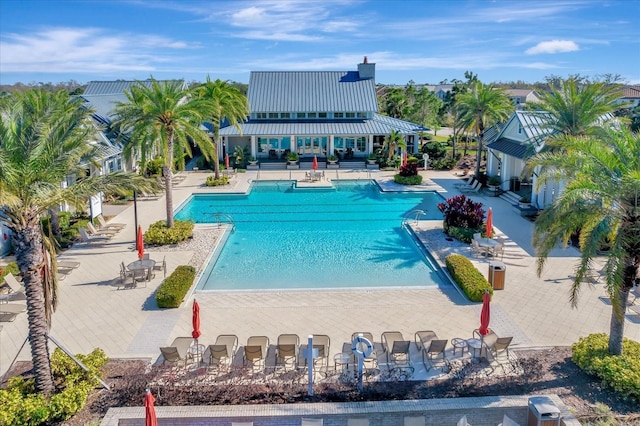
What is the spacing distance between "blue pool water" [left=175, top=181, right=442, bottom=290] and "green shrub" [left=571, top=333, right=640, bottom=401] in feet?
20.2

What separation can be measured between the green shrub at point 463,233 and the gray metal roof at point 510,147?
7159mm

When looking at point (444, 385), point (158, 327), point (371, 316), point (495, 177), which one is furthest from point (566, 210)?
point (495, 177)

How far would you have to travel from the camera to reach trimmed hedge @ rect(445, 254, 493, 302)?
16281 mm

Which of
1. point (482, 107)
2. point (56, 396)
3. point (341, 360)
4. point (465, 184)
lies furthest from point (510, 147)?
point (56, 396)

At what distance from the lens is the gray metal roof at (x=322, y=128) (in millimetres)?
42594

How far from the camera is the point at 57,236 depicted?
73.2 feet

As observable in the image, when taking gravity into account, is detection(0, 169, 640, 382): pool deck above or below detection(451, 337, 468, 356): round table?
below

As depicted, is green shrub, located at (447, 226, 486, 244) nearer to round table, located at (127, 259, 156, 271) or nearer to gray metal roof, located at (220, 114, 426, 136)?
round table, located at (127, 259, 156, 271)

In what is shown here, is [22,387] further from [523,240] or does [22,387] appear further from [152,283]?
[523,240]

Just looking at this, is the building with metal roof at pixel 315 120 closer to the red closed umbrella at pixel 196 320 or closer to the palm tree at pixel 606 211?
the red closed umbrella at pixel 196 320

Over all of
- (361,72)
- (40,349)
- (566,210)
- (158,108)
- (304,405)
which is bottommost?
(304,405)

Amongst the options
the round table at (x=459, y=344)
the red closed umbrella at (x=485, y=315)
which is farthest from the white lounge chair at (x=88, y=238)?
the red closed umbrella at (x=485, y=315)

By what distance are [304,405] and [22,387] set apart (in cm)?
600

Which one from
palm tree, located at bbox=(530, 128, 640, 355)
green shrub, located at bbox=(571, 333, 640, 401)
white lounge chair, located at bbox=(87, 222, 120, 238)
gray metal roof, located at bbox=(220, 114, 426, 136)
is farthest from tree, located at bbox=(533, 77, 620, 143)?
white lounge chair, located at bbox=(87, 222, 120, 238)
